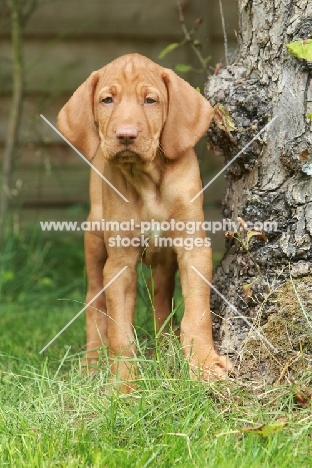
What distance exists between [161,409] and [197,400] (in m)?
0.12

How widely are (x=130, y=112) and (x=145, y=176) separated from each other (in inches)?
13.0

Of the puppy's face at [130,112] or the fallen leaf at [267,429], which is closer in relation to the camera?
the fallen leaf at [267,429]

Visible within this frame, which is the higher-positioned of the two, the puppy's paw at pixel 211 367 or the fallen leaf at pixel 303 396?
the puppy's paw at pixel 211 367

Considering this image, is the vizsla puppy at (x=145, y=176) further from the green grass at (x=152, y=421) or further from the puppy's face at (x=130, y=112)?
the green grass at (x=152, y=421)

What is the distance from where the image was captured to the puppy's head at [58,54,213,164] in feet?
9.18

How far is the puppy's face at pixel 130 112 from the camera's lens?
277cm

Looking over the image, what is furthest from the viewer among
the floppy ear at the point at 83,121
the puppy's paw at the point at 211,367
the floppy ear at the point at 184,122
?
the floppy ear at the point at 83,121

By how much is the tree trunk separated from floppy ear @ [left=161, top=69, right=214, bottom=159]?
0.37ft

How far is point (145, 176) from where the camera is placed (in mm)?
3041

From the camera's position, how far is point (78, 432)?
2.28 metres

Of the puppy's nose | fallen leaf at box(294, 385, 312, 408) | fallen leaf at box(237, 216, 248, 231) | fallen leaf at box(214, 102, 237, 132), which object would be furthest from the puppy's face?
fallen leaf at box(294, 385, 312, 408)

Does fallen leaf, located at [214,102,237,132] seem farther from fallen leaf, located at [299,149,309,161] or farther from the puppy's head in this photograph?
fallen leaf, located at [299,149,309,161]

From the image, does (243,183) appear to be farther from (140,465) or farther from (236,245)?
(140,465)

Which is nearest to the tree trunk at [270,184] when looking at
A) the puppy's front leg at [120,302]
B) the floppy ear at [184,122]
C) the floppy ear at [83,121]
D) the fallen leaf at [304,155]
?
the fallen leaf at [304,155]
